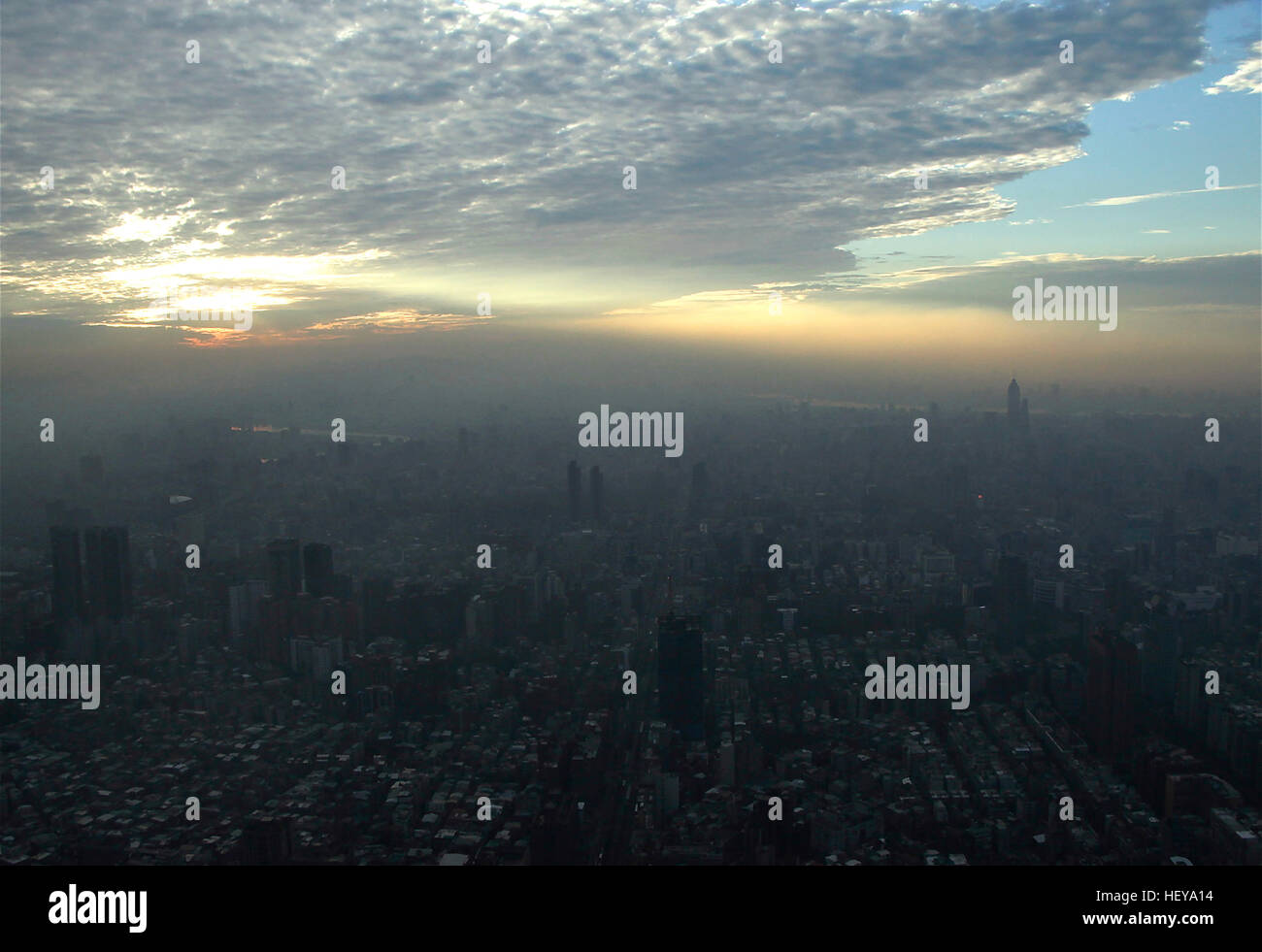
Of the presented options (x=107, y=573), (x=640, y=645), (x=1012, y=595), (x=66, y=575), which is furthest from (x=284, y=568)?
(x=1012, y=595)

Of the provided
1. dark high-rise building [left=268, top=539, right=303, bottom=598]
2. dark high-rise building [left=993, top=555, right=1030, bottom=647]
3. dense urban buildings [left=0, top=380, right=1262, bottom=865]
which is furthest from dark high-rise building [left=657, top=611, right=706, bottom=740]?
dark high-rise building [left=268, top=539, right=303, bottom=598]

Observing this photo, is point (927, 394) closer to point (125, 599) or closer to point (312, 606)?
point (312, 606)

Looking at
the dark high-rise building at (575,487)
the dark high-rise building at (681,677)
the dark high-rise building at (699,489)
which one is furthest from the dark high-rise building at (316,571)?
the dark high-rise building at (699,489)

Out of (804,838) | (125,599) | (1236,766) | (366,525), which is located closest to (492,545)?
(366,525)
